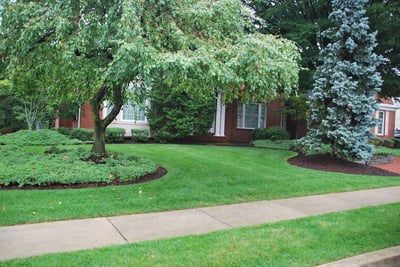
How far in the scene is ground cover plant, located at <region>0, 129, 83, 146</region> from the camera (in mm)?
13057

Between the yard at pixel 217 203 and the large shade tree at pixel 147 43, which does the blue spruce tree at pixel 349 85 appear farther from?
the large shade tree at pixel 147 43

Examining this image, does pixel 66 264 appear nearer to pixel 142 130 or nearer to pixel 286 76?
pixel 286 76

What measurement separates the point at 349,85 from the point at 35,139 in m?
12.0

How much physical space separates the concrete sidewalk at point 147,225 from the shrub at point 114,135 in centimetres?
1095

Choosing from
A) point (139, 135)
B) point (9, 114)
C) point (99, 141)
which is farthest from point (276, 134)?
point (9, 114)

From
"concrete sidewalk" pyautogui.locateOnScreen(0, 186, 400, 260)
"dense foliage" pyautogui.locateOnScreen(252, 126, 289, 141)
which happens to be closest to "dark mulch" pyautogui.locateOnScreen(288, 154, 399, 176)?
"concrete sidewalk" pyautogui.locateOnScreen(0, 186, 400, 260)

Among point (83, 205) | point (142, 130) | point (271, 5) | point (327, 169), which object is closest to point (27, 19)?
point (83, 205)

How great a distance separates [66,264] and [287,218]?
3.50 m

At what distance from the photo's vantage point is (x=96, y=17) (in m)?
6.87

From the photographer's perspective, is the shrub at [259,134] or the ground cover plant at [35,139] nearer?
the ground cover plant at [35,139]

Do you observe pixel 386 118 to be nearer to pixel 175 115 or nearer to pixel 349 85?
pixel 349 85

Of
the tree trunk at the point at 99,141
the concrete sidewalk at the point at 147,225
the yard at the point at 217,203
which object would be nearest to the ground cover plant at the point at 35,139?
the tree trunk at the point at 99,141

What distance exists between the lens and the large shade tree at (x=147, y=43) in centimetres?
584

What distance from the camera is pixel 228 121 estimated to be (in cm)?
2011
